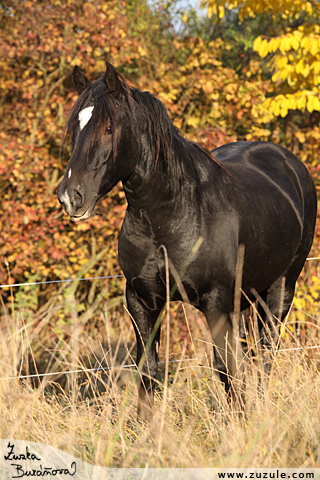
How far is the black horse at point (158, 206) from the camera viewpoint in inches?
86.8

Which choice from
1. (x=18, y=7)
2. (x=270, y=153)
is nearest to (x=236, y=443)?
(x=270, y=153)

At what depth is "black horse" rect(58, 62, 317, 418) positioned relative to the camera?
2.21m

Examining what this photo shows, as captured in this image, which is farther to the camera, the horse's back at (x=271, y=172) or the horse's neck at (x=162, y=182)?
the horse's back at (x=271, y=172)

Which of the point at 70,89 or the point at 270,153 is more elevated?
the point at 70,89

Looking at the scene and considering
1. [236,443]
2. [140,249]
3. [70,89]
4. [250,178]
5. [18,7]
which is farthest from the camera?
[70,89]

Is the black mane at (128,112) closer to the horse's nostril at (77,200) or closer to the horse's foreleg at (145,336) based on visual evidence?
the horse's nostril at (77,200)

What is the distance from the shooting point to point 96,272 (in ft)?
23.1

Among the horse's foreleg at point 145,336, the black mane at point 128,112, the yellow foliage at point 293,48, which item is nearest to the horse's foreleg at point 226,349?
the horse's foreleg at point 145,336

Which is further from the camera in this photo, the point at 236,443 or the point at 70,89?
the point at 70,89

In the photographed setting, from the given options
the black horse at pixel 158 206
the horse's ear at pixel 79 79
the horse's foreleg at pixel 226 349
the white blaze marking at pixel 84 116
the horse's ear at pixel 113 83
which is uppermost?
the horse's ear at pixel 79 79

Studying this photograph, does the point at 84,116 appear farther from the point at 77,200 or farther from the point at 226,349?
the point at 226,349

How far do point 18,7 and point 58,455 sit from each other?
20.3ft

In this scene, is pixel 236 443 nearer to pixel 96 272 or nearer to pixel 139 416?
pixel 139 416

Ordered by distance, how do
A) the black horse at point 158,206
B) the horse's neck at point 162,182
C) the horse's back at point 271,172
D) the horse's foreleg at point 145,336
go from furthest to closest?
the horse's back at point 271,172 → the horse's foreleg at point 145,336 → the horse's neck at point 162,182 → the black horse at point 158,206
